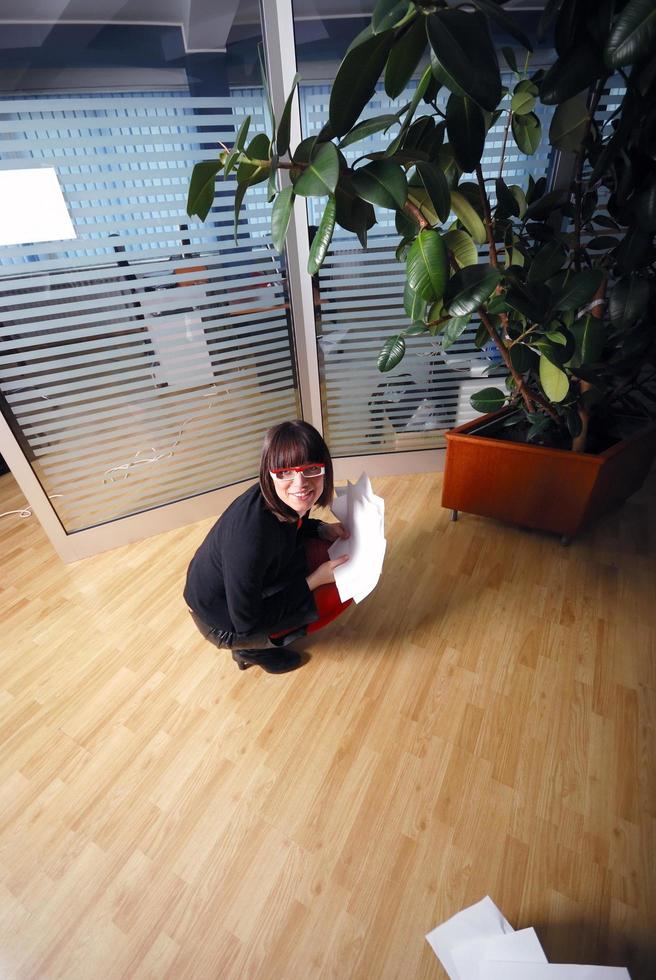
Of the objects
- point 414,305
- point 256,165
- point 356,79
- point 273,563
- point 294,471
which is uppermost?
point 356,79

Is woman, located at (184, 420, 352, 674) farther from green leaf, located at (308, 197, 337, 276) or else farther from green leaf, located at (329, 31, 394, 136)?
green leaf, located at (329, 31, 394, 136)

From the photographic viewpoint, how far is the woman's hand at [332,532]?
1470 mm

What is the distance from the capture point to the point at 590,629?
1.46 meters

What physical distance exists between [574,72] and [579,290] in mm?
495

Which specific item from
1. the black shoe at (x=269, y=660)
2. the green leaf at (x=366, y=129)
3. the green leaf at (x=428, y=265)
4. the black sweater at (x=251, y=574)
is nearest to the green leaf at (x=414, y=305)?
the green leaf at (x=428, y=265)

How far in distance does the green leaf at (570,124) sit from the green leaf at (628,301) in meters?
0.43

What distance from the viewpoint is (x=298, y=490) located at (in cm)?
109

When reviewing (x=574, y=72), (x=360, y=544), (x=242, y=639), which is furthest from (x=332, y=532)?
(x=574, y=72)

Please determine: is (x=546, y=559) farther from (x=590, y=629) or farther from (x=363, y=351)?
(x=363, y=351)

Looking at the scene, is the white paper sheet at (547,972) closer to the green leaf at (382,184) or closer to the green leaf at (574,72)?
the green leaf at (382,184)

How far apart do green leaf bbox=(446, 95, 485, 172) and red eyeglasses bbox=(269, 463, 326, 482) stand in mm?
900

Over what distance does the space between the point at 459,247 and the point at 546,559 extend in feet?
4.02

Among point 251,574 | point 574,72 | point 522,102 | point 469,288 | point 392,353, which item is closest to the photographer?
point 574,72

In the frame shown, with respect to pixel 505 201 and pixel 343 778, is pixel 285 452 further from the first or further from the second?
pixel 505 201
